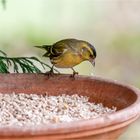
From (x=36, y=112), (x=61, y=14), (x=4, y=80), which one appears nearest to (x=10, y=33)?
(x=61, y=14)

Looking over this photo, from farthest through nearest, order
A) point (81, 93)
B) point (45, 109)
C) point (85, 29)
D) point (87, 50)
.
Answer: point (85, 29)
point (87, 50)
point (81, 93)
point (45, 109)

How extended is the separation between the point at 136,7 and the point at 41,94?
33.6 inches

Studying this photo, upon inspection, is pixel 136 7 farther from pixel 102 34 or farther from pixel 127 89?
pixel 127 89

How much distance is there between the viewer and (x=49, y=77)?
136cm

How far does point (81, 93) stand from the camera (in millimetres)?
1326

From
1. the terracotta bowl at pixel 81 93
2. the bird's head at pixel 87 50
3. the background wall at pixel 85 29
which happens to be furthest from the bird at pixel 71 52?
the background wall at pixel 85 29

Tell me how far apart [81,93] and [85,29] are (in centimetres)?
75

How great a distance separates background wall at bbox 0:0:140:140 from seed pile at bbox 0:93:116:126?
0.68 m

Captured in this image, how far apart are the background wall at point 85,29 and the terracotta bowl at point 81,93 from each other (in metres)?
0.64

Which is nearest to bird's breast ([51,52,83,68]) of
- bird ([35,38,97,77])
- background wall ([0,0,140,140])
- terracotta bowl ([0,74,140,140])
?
bird ([35,38,97,77])

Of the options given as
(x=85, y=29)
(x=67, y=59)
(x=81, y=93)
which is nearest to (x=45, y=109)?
(x=81, y=93)

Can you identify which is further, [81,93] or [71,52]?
[71,52]

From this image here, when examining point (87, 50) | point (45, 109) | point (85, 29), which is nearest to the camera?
point (45, 109)

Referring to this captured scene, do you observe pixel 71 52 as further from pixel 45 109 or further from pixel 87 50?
pixel 45 109
